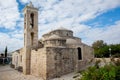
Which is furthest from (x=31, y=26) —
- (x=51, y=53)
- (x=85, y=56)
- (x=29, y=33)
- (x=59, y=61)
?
(x=85, y=56)

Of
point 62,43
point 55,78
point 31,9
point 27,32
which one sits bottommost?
point 55,78

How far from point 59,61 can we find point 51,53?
1134 millimetres

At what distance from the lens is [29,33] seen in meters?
18.7

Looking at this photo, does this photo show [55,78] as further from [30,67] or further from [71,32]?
[71,32]

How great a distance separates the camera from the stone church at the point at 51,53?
1402 cm

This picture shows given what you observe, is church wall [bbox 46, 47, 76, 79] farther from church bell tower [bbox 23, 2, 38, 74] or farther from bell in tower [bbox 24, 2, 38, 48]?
bell in tower [bbox 24, 2, 38, 48]

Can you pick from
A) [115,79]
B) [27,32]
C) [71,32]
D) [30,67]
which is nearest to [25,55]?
[30,67]

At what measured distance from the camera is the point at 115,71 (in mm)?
5727

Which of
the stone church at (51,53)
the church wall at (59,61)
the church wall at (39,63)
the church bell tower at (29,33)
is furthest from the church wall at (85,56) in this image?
the church bell tower at (29,33)

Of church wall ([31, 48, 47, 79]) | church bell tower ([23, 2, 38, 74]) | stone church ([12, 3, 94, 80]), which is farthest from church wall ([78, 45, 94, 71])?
church bell tower ([23, 2, 38, 74])

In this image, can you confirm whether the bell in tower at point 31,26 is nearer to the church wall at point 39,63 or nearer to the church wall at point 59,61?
the church wall at point 39,63

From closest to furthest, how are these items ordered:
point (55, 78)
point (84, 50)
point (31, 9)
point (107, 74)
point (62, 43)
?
point (107, 74)
point (55, 78)
point (62, 43)
point (84, 50)
point (31, 9)

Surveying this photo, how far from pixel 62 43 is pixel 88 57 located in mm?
4451

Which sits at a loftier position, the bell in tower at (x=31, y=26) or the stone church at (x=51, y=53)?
the bell in tower at (x=31, y=26)
